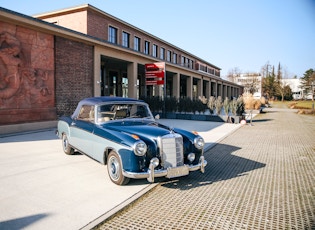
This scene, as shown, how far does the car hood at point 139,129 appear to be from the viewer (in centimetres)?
421

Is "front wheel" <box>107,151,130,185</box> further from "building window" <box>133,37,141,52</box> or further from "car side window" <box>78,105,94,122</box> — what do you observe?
"building window" <box>133,37,141,52</box>

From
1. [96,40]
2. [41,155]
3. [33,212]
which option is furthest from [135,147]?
[96,40]

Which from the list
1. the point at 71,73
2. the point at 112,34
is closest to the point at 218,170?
the point at 71,73

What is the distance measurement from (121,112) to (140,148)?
1606 millimetres

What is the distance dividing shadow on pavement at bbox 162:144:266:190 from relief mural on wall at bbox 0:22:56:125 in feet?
25.9

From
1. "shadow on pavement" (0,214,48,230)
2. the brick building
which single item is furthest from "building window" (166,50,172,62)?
A: "shadow on pavement" (0,214,48,230)

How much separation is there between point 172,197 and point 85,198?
4.48 feet

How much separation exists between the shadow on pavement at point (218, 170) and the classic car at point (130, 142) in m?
0.31

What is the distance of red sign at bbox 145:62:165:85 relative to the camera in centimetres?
1725

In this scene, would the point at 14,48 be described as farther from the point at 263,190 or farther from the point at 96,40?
the point at 263,190

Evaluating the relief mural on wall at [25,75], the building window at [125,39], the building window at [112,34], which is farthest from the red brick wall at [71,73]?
the building window at [125,39]

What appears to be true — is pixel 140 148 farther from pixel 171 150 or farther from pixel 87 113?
pixel 87 113

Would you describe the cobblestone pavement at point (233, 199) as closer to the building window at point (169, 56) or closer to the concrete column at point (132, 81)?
the concrete column at point (132, 81)

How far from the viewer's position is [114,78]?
23.3 meters
